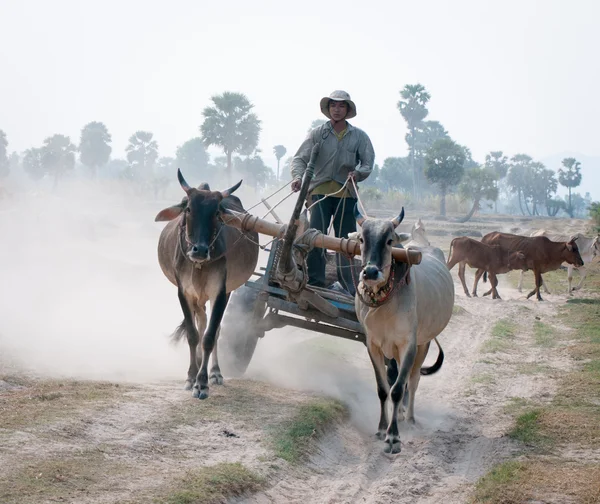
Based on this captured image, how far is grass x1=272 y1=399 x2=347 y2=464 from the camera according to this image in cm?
666

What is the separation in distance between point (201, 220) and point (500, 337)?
310 inches

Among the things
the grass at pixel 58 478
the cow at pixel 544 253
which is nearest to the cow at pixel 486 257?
the cow at pixel 544 253

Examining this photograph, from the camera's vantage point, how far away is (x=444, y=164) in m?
68.9

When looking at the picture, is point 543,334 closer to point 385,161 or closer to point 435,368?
point 435,368

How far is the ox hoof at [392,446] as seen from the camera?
707cm

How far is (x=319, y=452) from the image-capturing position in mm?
7043

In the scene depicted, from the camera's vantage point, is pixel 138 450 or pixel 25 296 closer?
pixel 138 450

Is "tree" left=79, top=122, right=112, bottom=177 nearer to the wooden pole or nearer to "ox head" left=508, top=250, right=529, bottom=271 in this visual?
"ox head" left=508, top=250, right=529, bottom=271

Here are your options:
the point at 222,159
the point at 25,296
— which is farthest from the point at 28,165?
the point at 25,296

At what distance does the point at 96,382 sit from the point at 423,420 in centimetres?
344

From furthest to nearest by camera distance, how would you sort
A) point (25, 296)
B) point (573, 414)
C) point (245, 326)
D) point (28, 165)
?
1. point (28, 165)
2. point (25, 296)
3. point (245, 326)
4. point (573, 414)

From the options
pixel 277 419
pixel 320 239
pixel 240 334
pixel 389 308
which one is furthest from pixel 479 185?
pixel 277 419

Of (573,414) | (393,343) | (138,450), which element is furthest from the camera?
(573,414)

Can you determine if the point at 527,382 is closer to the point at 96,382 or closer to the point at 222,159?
the point at 96,382
